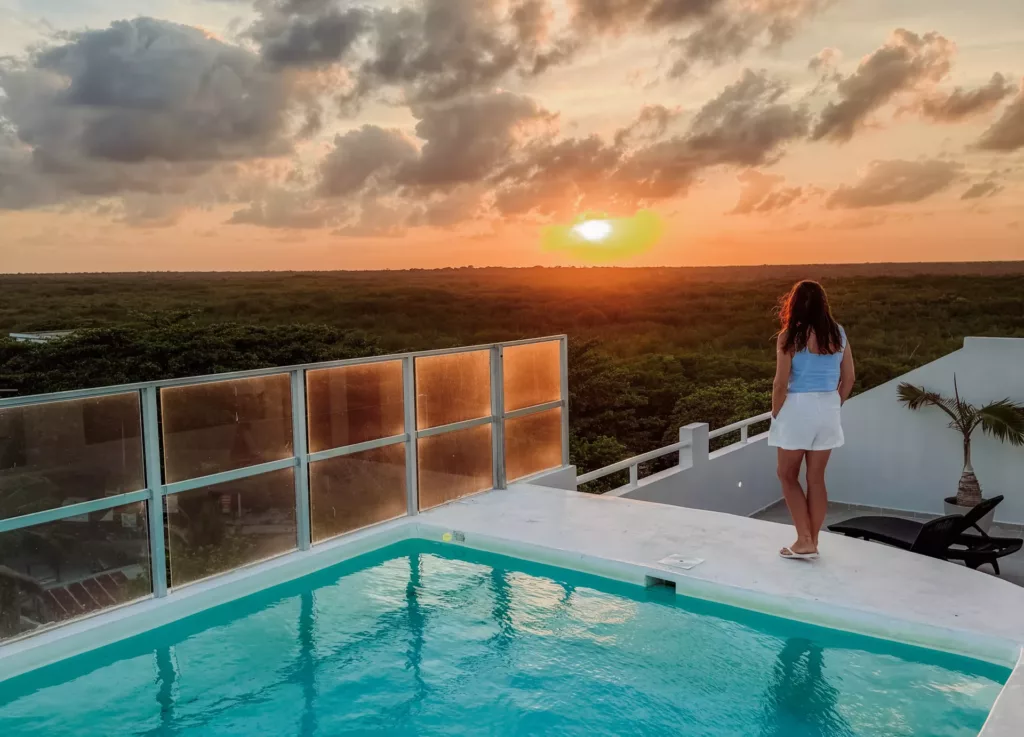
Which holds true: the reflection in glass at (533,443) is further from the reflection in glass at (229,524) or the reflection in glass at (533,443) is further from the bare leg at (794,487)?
the bare leg at (794,487)

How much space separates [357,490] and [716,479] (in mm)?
4844

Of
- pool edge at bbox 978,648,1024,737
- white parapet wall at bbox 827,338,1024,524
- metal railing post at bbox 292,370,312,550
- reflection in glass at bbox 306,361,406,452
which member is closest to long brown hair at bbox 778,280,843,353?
pool edge at bbox 978,648,1024,737

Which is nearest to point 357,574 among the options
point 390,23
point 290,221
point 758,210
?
point 390,23

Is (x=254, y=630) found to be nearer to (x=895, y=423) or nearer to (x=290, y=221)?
(x=895, y=423)

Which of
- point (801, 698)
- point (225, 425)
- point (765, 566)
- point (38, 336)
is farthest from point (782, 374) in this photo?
point (38, 336)

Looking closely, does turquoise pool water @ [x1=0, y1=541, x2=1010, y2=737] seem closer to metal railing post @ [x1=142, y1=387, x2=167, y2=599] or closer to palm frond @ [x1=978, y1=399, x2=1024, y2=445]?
metal railing post @ [x1=142, y1=387, x2=167, y2=599]

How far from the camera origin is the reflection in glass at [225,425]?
16.1 ft

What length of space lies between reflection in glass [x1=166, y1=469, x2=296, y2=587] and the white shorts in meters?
3.09

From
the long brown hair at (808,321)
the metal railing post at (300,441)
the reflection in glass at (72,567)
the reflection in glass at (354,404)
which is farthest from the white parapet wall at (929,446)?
the reflection in glass at (72,567)

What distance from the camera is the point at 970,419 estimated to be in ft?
30.0

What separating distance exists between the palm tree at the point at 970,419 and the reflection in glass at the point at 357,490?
5.96 m

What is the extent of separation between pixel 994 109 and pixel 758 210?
771 cm

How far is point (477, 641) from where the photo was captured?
487cm

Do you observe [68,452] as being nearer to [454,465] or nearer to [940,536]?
[454,465]
